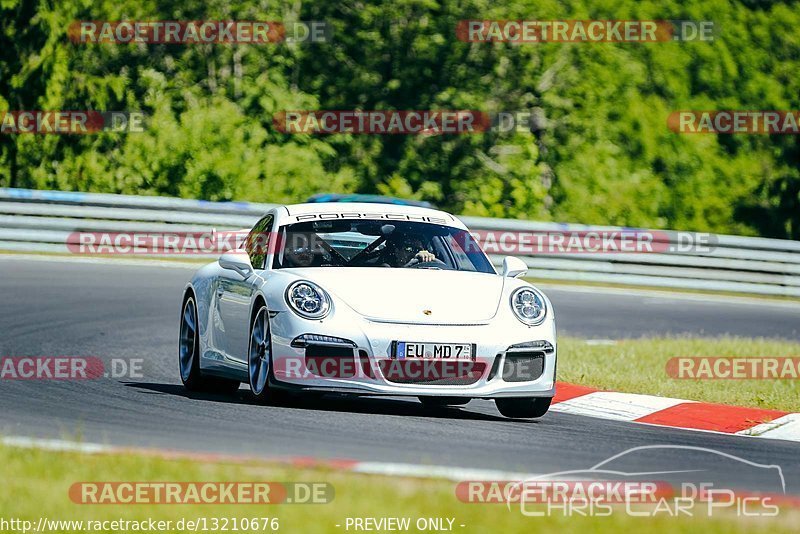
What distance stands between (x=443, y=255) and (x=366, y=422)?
76.2 inches

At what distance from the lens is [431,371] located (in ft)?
29.2

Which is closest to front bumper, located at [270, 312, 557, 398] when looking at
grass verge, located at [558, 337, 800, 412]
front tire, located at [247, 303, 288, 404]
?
front tire, located at [247, 303, 288, 404]

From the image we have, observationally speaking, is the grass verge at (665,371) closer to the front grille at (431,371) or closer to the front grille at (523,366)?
the front grille at (523,366)

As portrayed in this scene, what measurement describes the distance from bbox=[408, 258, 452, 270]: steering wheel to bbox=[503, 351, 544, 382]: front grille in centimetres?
110

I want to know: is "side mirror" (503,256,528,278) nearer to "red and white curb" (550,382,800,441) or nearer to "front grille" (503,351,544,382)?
"front grille" (503,351,544,382)

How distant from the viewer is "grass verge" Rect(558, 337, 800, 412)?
11406mm

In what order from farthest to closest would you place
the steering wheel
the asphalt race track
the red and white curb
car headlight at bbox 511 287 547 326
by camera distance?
the steering wheel < the red and white curb < car headlight at bbox 511 287 547 326 < the asphalt race track

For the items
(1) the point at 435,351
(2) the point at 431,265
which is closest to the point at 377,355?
(1) the point at 435,351

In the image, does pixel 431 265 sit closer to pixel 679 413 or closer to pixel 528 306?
pixel 528 306

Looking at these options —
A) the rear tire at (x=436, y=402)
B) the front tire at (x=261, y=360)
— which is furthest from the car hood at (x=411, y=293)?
the rear tire at (x=436, y=402)

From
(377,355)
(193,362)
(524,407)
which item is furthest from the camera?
(193,362)

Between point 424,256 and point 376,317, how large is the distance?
4.17 ft

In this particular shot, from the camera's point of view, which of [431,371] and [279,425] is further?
[431,371]

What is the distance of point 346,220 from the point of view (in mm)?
10180
